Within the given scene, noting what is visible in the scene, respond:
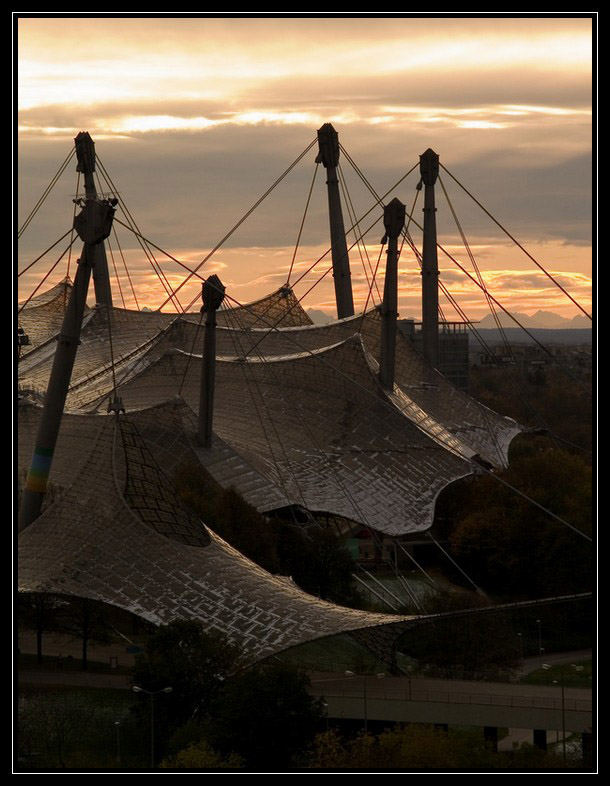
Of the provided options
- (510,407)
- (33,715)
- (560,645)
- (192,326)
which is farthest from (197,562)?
(510,407)

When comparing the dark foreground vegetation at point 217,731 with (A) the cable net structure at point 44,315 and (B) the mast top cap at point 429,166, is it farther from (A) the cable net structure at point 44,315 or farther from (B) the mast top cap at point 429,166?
(A) the cable net structure at point 44,315

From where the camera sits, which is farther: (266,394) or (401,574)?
(266,394)

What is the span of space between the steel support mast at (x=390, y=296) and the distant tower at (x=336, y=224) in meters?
11.5

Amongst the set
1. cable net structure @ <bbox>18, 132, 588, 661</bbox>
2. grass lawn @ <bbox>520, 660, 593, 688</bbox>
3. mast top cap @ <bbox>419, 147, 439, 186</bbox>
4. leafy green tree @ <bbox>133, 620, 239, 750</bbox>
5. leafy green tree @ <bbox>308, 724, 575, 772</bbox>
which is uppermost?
mast top cap @ <bbox>419, 147, 439, 186</bbox>

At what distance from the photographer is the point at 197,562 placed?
126 ft

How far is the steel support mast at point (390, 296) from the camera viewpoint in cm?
5938

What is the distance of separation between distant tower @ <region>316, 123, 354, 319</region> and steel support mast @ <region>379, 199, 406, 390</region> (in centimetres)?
1147

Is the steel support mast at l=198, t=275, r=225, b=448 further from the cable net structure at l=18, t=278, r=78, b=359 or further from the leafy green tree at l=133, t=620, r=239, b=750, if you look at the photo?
the cable net structure at l=18, t=278, r=78, b=359

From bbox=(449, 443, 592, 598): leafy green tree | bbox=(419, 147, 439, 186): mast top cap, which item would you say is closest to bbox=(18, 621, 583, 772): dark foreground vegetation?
bbox=(449, 443, 592, 598): leafy green tree

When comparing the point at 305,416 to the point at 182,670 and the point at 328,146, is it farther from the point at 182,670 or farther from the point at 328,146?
the point at 182,670

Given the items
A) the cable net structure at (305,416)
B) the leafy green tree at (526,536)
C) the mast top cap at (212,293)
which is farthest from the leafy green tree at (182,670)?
the mast top cap at (212,293)

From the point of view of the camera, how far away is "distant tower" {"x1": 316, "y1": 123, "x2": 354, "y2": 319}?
235ft
